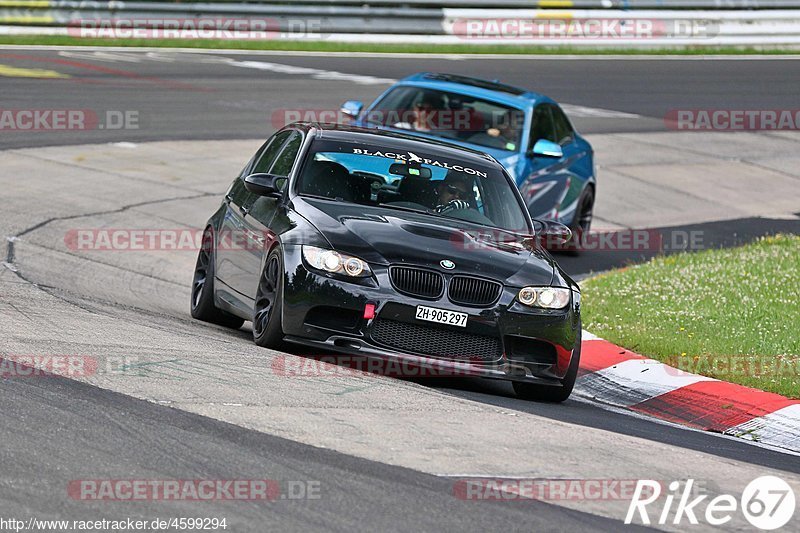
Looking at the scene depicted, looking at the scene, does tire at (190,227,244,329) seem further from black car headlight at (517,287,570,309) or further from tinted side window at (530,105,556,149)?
tinted side window at (530,105,556,149)

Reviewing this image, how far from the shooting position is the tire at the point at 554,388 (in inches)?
346

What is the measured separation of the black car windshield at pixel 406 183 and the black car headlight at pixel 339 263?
3.42 ft

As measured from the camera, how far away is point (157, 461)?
5840 mm

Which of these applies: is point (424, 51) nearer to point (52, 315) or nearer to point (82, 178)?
point (82, 178)

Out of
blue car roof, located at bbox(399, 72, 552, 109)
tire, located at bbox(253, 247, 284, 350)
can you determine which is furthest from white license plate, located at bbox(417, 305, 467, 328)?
blue car roof, located at bbox(399, 72, 552, 109)

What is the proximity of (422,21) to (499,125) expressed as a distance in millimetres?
17815

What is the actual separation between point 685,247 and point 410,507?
12033 mm

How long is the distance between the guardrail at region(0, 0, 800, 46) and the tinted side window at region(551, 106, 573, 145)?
1521cm

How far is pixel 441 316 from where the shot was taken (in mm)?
8297

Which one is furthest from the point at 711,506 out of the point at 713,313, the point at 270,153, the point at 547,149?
the point at 547,149

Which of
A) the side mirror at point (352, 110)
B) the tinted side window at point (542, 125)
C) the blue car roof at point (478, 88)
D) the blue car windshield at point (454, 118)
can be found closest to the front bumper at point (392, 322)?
the blue car windshield at point (454, 118)

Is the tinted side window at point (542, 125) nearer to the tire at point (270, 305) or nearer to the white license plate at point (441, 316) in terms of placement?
the tire at point (270, 305)

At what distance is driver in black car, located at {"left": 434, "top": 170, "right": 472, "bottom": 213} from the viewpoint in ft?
31.7

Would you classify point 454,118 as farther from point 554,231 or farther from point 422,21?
point 422,21
